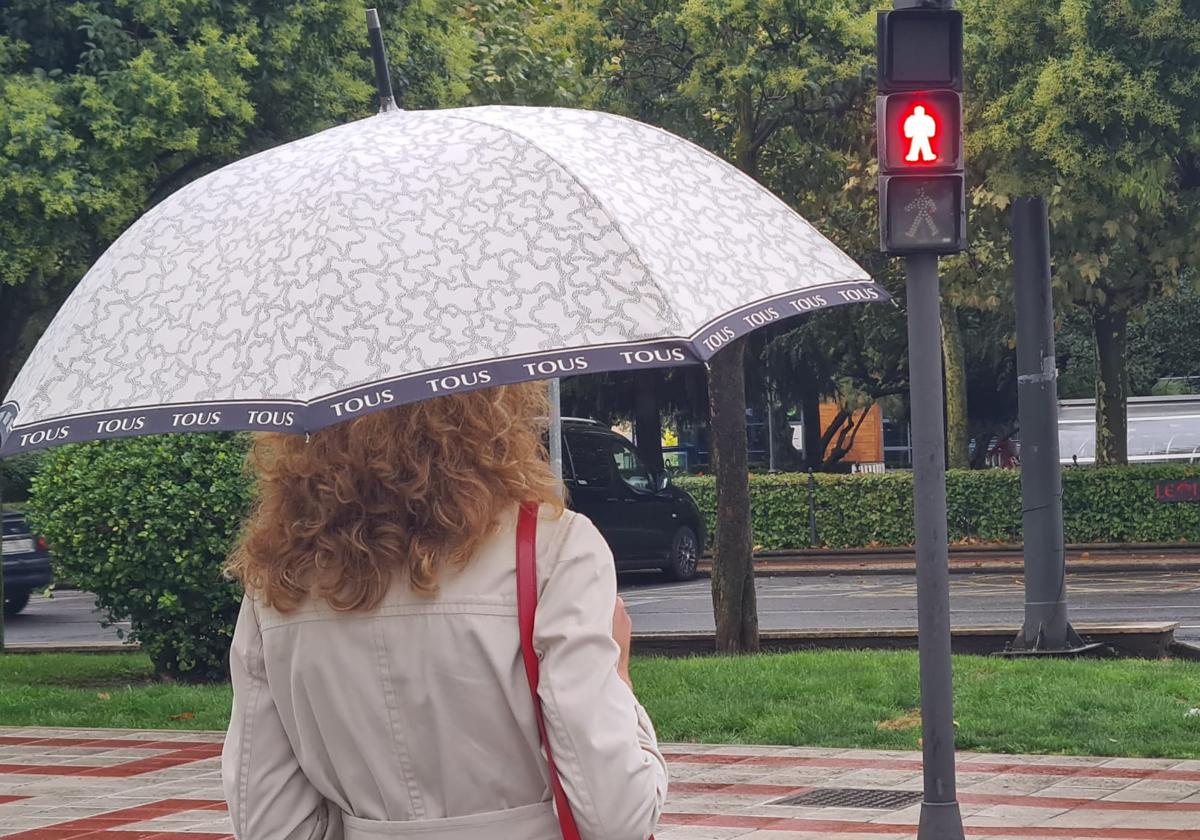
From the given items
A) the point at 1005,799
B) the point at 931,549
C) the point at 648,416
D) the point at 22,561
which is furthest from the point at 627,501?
the point at 648,416

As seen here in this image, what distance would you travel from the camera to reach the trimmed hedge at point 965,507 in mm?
23094

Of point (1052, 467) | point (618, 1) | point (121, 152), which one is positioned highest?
point (618, 1)

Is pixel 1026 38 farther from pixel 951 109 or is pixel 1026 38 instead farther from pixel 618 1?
pixel 951 109

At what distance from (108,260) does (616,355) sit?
108 centimetres

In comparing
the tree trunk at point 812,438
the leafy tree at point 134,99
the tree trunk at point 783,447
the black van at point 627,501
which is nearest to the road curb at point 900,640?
the leafy tree at point 134,99

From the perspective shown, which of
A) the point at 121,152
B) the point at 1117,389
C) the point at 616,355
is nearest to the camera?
the point at 616,355

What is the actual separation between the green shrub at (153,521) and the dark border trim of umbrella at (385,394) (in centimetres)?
786

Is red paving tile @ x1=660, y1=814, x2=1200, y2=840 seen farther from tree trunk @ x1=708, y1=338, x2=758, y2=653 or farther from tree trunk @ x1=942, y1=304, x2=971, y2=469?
tree trunk @ x1=942, y1=304, x2=971, y2=469

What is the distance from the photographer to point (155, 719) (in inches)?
390

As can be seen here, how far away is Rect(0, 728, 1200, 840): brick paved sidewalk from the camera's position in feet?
21.4

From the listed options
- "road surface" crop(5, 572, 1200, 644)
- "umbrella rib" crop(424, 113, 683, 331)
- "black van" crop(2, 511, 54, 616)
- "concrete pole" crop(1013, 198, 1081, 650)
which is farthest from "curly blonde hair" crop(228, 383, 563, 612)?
"black van" crop(2, 511, 54, 616)

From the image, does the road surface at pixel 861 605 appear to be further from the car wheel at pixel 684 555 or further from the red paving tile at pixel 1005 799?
the red paving tile at pixel 1005 799

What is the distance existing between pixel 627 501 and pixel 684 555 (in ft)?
4.69

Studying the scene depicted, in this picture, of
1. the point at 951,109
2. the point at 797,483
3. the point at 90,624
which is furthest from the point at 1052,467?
the point at 797,483
